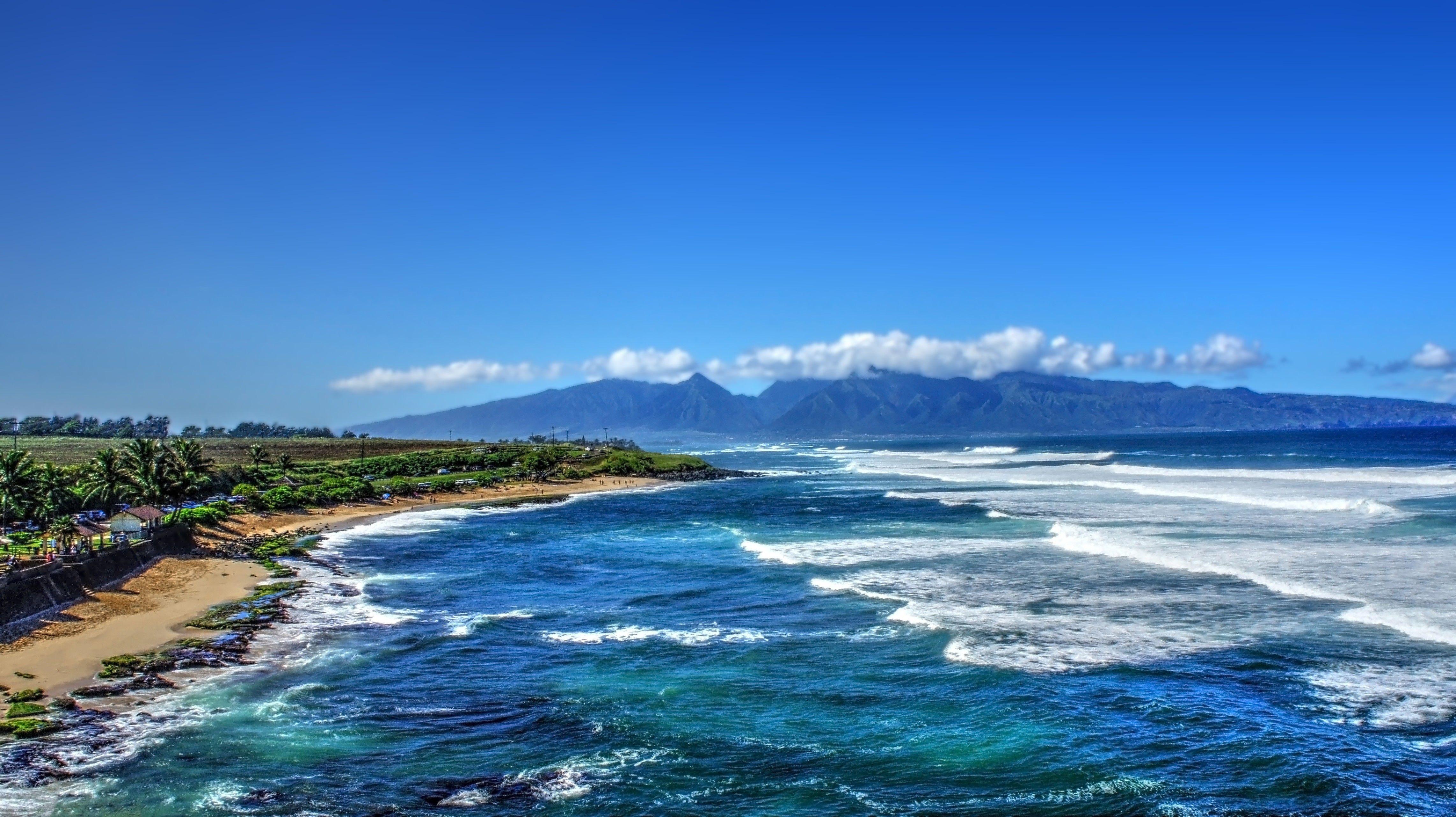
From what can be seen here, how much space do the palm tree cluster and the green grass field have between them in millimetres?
60880

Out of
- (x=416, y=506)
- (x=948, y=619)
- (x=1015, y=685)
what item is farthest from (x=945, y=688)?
(x=416, y=506)

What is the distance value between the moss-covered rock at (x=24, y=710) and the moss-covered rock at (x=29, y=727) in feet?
1.44

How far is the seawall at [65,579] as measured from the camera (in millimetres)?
34219

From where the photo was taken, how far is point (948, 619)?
111 feet

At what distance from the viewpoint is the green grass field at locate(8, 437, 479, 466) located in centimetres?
13762

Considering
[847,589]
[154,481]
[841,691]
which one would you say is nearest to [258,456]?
[154,481]

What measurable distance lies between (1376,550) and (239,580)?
5694 centimetres

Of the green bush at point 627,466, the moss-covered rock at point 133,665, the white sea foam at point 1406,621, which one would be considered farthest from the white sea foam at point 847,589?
the green bush at point 627,466

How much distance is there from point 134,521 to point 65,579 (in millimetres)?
16415

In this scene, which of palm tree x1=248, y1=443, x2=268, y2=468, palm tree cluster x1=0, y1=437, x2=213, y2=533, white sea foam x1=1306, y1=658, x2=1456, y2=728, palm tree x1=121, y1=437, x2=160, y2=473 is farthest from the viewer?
palm tree x1=248, y1=443, x2=268, y2=468

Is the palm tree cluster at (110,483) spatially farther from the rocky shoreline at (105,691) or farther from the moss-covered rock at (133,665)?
the moss-covered rock at (133,665)

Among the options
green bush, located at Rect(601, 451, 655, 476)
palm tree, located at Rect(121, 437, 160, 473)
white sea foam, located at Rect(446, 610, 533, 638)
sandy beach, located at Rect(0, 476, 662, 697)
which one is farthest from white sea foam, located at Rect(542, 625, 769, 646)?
green bush, located at Rect(601, 451, 655, 476)

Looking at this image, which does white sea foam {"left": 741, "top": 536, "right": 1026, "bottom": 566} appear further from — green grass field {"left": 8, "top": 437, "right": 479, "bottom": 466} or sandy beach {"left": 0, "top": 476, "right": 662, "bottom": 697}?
green grass field {"left": 8, "top": 437, "right": 479, "bottom": 466}

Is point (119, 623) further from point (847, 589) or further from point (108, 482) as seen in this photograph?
point (108, 482)
